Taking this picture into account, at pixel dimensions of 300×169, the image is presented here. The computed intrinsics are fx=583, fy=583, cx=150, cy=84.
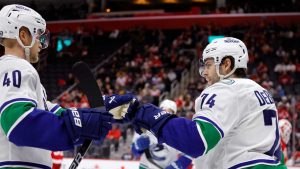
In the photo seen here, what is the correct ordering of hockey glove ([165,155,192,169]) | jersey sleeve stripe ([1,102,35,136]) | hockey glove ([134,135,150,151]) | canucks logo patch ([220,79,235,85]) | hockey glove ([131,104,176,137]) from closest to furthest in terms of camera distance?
jersey sleeve stripe ([1,102,35,136])
hockey glove ([131,104,176,137])
canucks logo patch ([220,79,235,85])
hockey glove ([165,155,192,169])
hockey glove ([134,135,150,151])

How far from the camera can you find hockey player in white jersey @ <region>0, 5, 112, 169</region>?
2361 millimetres

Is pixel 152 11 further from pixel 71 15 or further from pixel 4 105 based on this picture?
pixel 4 105

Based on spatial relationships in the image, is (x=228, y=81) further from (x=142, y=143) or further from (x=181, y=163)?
(x=142, y=143)

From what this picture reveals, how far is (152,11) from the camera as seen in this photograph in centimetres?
1944

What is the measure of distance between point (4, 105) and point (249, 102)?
1.13 m

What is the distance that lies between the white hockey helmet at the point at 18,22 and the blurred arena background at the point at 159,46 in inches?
273

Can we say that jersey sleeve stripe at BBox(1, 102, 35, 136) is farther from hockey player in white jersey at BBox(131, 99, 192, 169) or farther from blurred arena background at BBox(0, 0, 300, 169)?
blurred arena background at BBox(0, 0, 300, 169)

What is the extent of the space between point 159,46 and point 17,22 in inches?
565

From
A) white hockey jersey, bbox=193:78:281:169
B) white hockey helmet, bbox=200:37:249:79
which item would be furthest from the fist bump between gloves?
white hockey helmet, bbox=200:37:249:79

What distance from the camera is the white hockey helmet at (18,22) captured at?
2582 mm

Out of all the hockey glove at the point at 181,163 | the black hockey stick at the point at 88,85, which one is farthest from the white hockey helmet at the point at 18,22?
the hockey glove at the point at 181,163

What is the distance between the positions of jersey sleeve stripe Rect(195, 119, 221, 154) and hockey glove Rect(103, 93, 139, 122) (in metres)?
0.36

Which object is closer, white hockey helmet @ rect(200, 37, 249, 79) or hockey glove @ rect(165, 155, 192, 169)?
white hockey helmet @ rect(200, 37, 249, 79)

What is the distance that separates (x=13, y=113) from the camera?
92.1 inches
